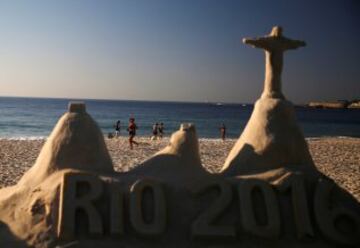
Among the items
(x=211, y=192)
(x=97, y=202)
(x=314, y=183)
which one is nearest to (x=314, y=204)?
(x=314, y=183)

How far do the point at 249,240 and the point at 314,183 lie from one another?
51.3 inches

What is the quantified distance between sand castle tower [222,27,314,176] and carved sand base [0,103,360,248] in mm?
46

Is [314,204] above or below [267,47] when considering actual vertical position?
below

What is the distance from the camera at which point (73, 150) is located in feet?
19.1

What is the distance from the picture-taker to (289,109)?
19.7ft

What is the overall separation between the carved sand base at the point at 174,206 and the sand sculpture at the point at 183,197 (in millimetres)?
13

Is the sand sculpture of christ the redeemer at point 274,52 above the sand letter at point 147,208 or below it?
above

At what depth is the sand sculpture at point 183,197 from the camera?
5.11 meters

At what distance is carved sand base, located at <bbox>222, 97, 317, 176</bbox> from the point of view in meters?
5.86

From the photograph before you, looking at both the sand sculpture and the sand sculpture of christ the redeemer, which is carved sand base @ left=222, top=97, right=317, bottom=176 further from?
the sand sculpture of christ the redeemer

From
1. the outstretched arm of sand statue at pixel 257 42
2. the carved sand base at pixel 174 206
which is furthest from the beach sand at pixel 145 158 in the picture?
the outstretched arm of sand statue at pixel 257 42

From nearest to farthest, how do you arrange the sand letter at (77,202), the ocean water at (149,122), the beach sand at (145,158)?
the sand letter at (77,202) → the beach sand at (145,158) → the ocean water at (149,122)

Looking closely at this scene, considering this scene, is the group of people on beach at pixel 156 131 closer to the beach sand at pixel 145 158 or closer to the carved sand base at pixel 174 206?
the beach sand at pixel 145 158

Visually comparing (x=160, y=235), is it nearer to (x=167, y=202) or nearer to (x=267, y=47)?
(x=167, y=202)
